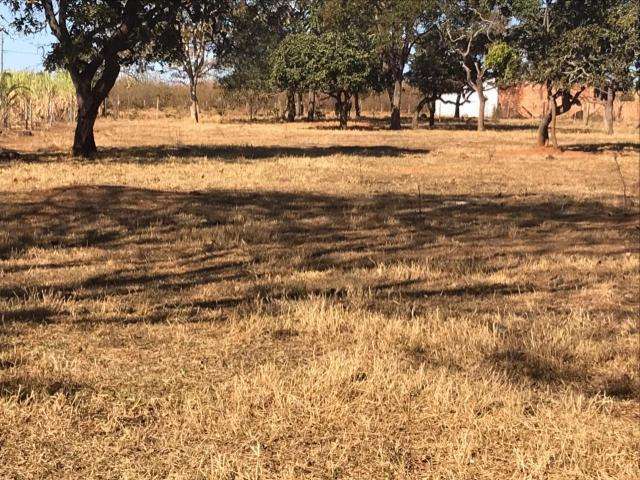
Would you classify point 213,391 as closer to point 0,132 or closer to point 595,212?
point 595,212

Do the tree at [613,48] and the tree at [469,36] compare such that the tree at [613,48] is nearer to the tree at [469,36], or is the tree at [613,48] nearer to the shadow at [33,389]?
the tree at [469,36]

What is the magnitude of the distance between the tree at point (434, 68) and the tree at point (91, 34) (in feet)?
95.4

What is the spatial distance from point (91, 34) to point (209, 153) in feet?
17.3

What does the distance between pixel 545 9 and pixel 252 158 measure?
12.7 metres

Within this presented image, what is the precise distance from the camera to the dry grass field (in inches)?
112

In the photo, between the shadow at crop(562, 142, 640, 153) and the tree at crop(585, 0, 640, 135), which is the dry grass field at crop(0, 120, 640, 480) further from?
the shadow at crop(562, 142, 640, 153)

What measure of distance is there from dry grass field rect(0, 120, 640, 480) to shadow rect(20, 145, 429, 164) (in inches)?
327

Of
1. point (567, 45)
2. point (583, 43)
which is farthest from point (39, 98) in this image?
point (583, 43)

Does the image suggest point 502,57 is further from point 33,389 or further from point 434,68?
point 33,389

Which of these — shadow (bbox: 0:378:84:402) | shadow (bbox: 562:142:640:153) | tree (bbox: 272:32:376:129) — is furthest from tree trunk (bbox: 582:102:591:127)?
shadow (bbox: 0:378:84:402)

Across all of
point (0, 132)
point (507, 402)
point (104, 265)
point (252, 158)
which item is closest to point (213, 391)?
point (507, 402)

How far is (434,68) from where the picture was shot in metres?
45.2

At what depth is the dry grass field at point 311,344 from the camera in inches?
112

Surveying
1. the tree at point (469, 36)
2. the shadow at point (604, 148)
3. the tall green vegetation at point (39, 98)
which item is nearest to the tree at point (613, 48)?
the shadow at point (604, 148)
